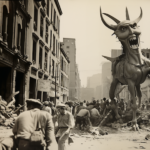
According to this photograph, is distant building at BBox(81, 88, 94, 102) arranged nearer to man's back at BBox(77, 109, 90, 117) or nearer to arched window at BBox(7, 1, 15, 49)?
man's back at BBox(77, 109, 90, 117)

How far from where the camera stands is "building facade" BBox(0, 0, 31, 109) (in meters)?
3.79

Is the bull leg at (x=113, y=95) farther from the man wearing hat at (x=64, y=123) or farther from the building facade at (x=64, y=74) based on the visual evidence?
the man wearing hat at (x=64, y=123)

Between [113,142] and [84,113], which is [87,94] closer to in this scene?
[84,113]

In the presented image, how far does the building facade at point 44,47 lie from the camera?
4180 millimetres

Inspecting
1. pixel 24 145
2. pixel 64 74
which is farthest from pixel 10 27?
pixel 24 145

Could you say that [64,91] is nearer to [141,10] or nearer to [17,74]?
[17,74]

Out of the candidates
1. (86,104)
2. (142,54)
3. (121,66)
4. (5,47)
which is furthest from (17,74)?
(142,54)

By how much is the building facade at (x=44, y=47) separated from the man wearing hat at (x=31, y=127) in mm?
1457

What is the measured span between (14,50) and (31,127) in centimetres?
185

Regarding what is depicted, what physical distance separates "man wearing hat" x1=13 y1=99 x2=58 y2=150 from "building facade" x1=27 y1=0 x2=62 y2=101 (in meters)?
1.46

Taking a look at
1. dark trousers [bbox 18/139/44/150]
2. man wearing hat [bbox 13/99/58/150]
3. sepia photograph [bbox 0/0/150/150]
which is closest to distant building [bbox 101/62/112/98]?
sepia photograph [bbox 0/0/150/150]

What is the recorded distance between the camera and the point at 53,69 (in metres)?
4.70

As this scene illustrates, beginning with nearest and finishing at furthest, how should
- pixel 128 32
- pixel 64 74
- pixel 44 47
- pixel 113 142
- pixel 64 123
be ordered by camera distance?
pixel 64 123
pixel 113 142
pixel 44 47
pixel 128 32
pixel 64 74

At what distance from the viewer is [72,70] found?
4852mm
